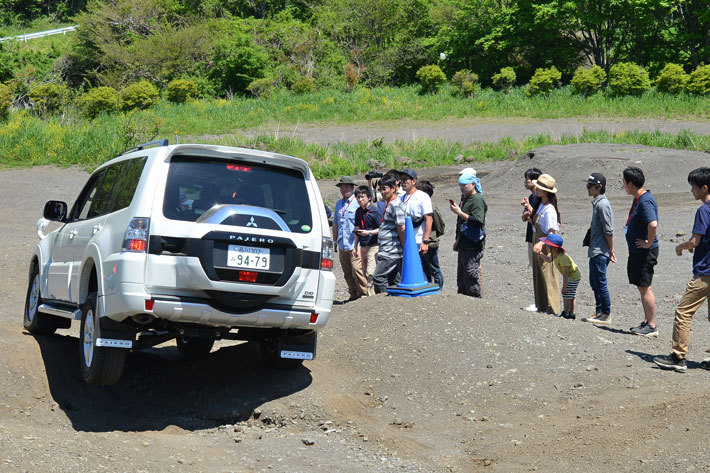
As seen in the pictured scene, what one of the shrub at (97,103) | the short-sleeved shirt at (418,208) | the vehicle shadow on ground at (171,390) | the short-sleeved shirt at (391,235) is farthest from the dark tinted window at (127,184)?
the shrub at (97,103)

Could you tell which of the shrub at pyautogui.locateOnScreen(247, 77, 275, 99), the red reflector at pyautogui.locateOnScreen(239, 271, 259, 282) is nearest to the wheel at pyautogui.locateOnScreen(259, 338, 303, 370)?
the red reflector at pyautogui.locateOnScreen(239, 271, 259, 282)

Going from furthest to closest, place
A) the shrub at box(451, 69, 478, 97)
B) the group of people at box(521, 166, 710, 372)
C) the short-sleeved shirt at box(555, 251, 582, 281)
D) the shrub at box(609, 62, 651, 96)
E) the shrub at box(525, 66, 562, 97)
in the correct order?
1. the shrub at box(451, 69, 478, 97)
2. the shrub at box(525, 66, 562, 97)
3. the shrub at box(609, 62, 651, 96)
4. the short-sleeved shirt at box(555, 251, 582, 281)
5. the group of people at box(521, 166, 710, 372)

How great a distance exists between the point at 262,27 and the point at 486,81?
16648mm

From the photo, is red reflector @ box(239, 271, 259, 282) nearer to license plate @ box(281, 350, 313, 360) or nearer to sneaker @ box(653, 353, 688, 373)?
license plate @ box(281, 350, 313, 360)

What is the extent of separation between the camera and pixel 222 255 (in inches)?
267

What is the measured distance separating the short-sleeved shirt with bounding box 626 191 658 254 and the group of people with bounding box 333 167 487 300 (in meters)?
1.94

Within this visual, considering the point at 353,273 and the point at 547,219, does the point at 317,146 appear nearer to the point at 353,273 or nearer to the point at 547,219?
the point at 353,273

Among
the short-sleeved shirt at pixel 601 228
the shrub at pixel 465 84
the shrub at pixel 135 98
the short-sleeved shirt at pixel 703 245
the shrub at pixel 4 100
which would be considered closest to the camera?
the short-sleeved shirt at pixel 703 245

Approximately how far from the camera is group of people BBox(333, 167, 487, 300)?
10.8 metres

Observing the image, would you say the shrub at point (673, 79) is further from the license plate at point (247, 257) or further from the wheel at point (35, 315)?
the license plate at point (247, 257)

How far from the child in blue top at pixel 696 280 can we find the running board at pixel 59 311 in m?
5.66

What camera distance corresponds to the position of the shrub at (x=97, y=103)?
40.5 meters

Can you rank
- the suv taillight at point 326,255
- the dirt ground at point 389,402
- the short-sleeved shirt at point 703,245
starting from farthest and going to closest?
the short-sleeved shirt at point 703,245 < the suv taillight at point 326,255 < the dirt ground at point 389,402

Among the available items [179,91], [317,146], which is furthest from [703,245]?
[179,91]
